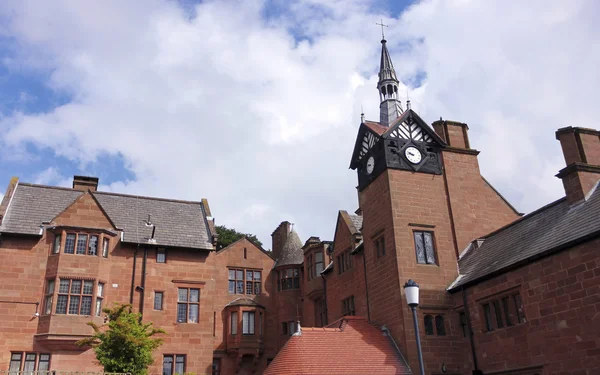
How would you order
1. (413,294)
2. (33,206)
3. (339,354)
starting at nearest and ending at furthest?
1. (413,294)
2. (339,354)
3. (33,206)

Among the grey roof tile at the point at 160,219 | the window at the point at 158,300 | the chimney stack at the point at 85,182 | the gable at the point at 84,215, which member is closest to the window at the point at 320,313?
the grey roof tile at the point at 160,219

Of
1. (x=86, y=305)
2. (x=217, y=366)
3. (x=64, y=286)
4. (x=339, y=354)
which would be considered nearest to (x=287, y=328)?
(x=217, y=366)

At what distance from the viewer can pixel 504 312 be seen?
21234mm

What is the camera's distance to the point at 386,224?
2622 cm

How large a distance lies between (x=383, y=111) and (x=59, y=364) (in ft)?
74.2

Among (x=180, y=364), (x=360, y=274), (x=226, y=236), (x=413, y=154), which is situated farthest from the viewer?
(x=226, y=236)

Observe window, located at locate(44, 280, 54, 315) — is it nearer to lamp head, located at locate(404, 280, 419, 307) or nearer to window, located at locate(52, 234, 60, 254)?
window, located at locate(52, 234, 60, 254)

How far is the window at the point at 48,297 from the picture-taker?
2764 cm

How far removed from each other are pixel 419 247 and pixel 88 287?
17816mm

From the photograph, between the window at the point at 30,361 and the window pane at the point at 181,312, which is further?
the window pane at the point at 181,312

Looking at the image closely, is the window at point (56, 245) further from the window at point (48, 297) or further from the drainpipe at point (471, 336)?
the drainpipe at point (471, 336)

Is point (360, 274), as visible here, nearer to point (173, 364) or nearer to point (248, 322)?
point (248, 322)

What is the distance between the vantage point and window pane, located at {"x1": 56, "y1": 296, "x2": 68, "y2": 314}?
27609 mm

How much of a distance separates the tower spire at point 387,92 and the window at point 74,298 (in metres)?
19.2
